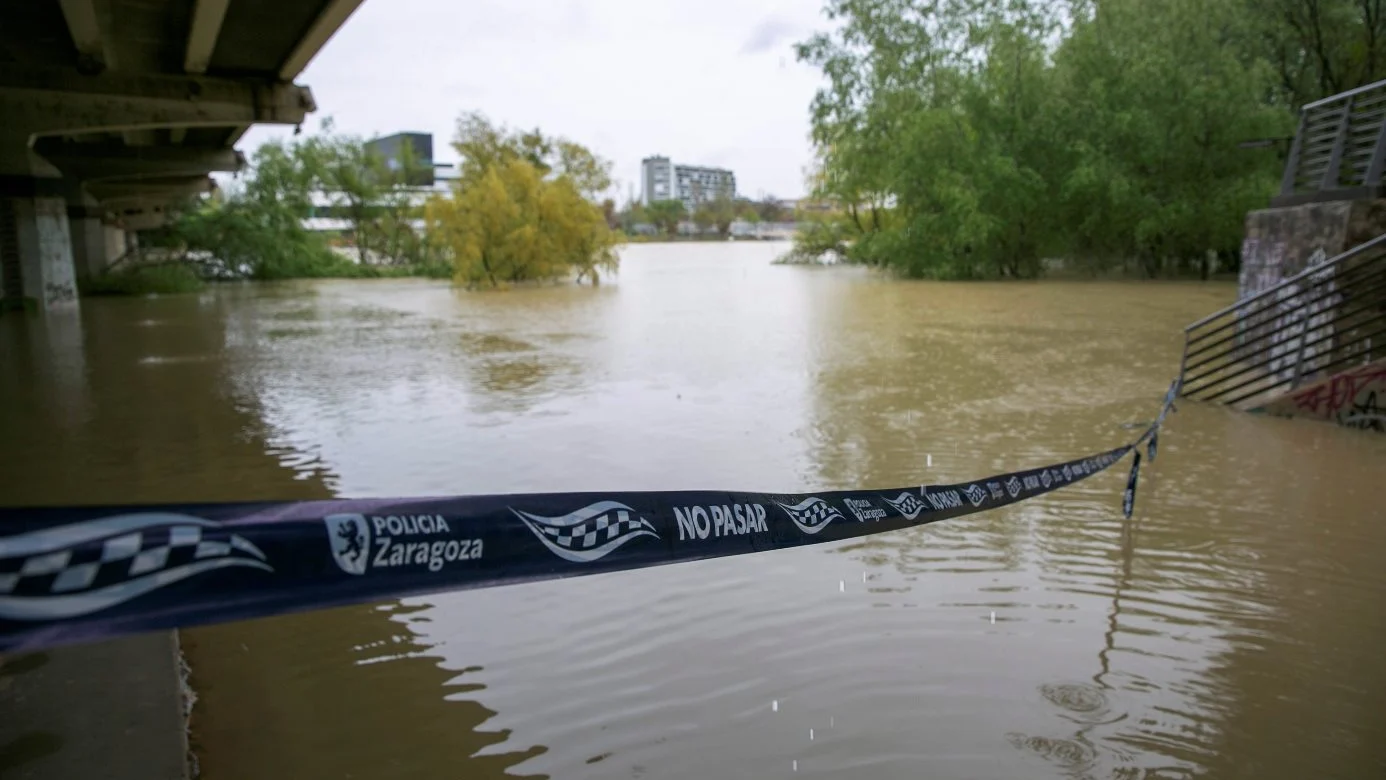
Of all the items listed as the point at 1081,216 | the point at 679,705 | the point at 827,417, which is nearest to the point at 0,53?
the point at 827,417

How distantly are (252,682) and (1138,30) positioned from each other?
40.0 m

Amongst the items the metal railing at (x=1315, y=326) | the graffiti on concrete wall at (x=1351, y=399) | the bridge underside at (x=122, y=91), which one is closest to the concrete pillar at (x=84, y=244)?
the bridge underside at (x=122, y=91)

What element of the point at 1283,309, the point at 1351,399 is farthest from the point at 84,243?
the point at 1351,399

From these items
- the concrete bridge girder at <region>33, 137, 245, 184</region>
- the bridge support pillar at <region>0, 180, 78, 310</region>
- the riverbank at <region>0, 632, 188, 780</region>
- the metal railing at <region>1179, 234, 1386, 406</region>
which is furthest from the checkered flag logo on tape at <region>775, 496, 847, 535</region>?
the concrete bridge girder at <region>33, 137, 245, 184</region>

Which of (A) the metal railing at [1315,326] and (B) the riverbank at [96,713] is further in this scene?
(A) the metal railing at [1315,326]

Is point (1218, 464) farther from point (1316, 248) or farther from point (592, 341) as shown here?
point (592, 341)

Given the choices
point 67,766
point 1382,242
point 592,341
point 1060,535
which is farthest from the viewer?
point 592,341

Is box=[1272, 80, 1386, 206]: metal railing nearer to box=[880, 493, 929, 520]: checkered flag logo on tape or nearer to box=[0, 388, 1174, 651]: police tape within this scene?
box=[880, 493, 929, 520]: checkered flag logo on tape

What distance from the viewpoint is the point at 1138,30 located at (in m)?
36.7

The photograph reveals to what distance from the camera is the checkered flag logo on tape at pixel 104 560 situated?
68.3 inches

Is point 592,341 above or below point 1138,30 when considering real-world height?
below

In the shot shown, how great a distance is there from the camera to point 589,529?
2484 mm

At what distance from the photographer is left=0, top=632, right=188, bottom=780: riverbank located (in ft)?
10.6

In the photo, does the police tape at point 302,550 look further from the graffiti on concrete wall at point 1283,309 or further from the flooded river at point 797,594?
the graffiti on concrete wall at point 1283,309
